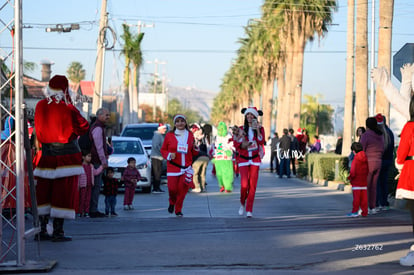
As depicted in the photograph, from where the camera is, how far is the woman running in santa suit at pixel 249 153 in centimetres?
1398

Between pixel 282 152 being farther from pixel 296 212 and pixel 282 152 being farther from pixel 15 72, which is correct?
pixel 15 72

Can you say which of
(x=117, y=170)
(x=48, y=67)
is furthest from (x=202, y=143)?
A: (x=48, y=67)

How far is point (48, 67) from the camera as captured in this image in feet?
265

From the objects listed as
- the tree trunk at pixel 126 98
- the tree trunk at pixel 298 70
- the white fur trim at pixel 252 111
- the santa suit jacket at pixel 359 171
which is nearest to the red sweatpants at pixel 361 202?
the santa suit jacket at pixel 359 171

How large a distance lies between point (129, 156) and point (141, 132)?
790cm

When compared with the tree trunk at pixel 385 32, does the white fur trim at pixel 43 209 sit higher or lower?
lower

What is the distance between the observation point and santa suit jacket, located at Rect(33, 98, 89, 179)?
32.6 feet

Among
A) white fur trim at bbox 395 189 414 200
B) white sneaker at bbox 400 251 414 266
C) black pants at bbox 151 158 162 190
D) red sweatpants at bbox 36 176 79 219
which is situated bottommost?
black pants at bbox 151 158 162 190

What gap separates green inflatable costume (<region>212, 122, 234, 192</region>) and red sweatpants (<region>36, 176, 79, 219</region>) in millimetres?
11977

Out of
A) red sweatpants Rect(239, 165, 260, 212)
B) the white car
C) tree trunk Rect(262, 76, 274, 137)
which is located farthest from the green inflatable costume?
tree trunk Rect(262, 76, 274, 137)

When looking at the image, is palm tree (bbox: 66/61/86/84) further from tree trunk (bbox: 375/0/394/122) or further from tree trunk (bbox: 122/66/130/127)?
tree trunk (bbox: 375/0/394/122)

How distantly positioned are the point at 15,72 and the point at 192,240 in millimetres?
3582

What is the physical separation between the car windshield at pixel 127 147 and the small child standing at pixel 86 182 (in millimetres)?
7535

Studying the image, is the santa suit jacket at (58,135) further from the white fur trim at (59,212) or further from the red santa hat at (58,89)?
the white fur trim at (59,212)
